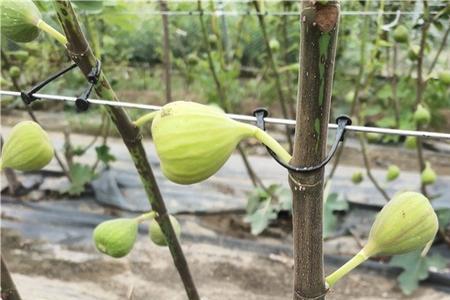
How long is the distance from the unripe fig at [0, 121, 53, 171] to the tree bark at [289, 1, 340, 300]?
1.23 ft

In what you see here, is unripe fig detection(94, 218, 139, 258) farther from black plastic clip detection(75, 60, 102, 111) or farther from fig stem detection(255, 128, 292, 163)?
fig stem detection(255, 128, 292, 163)

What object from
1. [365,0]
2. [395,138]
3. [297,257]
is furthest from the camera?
[395,138]

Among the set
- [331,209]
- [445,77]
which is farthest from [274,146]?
[331,209]

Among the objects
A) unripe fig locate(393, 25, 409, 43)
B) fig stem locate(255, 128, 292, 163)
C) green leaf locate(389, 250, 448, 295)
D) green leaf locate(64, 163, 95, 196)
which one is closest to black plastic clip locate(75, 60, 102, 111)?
fig stem locate(255, 128, 292, 163)

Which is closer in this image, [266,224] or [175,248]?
[175,248]

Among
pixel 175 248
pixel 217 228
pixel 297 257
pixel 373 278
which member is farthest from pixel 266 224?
pixel 297 257

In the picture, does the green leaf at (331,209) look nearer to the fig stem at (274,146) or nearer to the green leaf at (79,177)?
the green leaf at (79,177)

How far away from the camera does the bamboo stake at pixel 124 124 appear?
1.75 feet

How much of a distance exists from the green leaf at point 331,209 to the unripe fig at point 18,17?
5.87ft

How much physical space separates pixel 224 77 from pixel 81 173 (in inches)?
33.2

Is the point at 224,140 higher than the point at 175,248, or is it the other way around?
the point at 224,140

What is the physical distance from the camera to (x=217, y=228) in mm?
2553

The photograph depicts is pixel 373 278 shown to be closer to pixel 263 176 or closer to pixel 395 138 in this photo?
pixel 263 176

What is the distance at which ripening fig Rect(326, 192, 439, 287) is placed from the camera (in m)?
0.45
